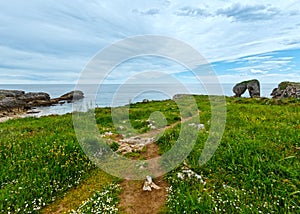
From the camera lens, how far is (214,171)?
607 cm

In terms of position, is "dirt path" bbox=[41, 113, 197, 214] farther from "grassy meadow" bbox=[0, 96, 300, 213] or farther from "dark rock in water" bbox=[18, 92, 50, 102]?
"dark rock in water" bbox=[18, 92, 50, 102]

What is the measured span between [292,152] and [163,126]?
726 centimetres

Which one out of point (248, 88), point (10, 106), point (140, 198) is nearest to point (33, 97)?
point (10, 106)

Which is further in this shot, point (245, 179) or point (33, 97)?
point (33, 97)

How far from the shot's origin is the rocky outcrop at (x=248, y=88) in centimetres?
3291

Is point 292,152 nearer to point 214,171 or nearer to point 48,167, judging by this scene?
point 214,171

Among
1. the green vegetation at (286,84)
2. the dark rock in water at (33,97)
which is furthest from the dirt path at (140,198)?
the dark rock in water at (33,97)

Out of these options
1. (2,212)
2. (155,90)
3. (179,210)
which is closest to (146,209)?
(179,210)

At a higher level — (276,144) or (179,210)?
(276,144)

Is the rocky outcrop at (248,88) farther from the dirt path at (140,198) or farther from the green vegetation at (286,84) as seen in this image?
the dirt path at (140,198)

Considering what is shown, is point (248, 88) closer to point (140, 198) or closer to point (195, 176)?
point (195, 176)

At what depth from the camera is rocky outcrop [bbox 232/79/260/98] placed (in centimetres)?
3291

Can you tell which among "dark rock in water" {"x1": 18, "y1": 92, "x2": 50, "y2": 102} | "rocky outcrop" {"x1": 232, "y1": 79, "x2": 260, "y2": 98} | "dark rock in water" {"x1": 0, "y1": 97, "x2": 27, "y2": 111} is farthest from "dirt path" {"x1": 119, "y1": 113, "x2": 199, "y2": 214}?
"dark rock in water" {"x1": 18, "y1": 92, "x2": 50, "y2": 102}

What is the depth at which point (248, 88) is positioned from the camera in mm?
33500
